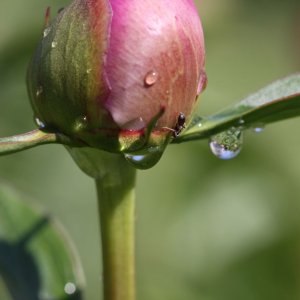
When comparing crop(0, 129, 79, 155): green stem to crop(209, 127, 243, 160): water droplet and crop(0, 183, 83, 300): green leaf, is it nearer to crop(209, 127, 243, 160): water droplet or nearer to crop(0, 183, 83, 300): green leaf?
crop(209, 127, 243, 160): water droplet

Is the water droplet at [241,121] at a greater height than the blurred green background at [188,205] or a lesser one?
greater

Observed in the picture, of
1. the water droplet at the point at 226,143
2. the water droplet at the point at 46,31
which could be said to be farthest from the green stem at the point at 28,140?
the water droplet at the point at 226,143

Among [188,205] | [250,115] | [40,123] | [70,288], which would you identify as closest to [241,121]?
[250,115]

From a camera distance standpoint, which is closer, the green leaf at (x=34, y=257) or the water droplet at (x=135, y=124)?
Answer: the water droplet at (x=135, y=124)

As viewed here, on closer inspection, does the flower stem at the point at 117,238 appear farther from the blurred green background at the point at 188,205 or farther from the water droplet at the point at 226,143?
the blurred green background at the point at 188,205

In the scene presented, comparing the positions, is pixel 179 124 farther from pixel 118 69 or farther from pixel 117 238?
pixel 117 238

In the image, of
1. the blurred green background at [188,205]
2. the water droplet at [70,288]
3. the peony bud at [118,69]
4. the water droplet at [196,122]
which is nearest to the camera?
the peony bud at [118,69]
